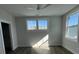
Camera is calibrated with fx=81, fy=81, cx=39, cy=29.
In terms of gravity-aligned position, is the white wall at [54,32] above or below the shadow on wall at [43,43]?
above

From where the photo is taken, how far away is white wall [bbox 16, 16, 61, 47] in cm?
556

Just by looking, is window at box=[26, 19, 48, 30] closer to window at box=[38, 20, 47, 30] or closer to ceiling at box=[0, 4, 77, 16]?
window at box=[38, 20, 47, 30]

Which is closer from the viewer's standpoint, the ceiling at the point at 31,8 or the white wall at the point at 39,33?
the ceiling at the point at 31,8

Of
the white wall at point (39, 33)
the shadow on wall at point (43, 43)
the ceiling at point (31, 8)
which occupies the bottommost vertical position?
the shadow on wall at point (43, 43)

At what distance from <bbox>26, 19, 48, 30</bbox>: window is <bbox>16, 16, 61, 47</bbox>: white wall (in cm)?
27

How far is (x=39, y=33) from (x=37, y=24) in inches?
25.0

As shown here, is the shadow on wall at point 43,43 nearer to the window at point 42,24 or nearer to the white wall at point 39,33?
the white wall at point 39,33

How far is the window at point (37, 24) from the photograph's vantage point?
5.61 m

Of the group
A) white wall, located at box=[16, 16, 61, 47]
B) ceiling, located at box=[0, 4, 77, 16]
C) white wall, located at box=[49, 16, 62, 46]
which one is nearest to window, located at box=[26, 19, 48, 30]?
white wall, located at box=[16, 16, 61, 47]

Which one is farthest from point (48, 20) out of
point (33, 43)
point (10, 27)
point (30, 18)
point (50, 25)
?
point (10, 27)

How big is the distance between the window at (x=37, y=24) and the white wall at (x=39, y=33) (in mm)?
273

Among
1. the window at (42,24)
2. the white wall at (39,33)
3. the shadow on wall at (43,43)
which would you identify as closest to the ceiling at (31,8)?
the white wall at (39,33)

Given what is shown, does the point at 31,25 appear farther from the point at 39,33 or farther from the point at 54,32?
the point at 54,32

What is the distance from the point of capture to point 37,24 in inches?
221
